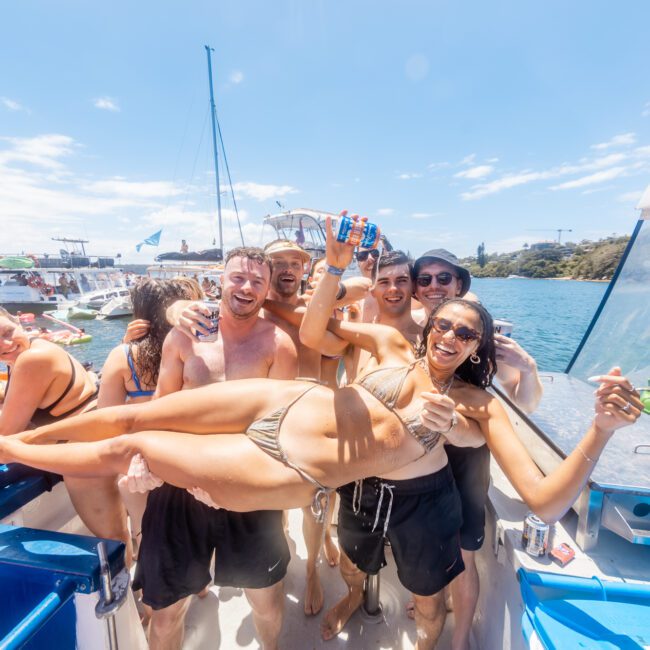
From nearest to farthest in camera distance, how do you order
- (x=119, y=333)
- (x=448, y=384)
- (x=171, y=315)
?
(x=448, y=384), (x=171, y=315), (x=119, y=333)

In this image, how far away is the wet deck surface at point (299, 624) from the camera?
2123 mm

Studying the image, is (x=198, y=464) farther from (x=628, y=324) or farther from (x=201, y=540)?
(x=628, y=324)

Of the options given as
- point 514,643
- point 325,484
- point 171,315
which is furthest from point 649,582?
point 171,315

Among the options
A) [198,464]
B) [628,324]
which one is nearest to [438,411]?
[198,464]

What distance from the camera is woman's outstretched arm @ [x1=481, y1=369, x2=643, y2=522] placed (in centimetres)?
126

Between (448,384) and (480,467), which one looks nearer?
(448,384)

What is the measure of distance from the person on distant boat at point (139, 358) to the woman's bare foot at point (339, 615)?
1434 mm

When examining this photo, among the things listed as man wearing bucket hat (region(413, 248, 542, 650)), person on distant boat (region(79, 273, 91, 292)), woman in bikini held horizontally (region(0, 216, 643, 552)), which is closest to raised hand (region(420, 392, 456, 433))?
woman in bikini held horizontally (region(0, 216, 643, 552))

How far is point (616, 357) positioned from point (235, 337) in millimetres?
3580

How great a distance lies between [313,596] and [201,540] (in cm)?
110

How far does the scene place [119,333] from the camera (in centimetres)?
2016

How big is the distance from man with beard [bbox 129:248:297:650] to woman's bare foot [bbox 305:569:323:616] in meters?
0.42

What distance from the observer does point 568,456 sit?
1.45 m

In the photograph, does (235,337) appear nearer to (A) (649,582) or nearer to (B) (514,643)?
(B) (514,643)
